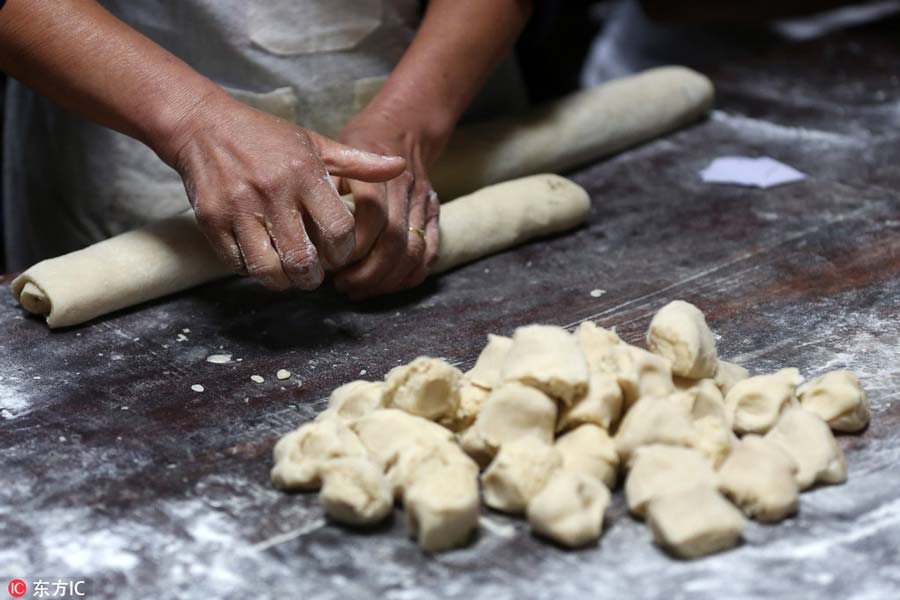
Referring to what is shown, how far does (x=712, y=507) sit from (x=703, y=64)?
9.00 feet

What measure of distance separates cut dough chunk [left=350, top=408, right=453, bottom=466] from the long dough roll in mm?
721

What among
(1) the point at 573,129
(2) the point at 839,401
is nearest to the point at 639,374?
(2) the point at 839,401

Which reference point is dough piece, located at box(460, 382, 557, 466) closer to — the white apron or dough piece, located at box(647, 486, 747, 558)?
dough piece, located at box(647, 486, 747, 558)

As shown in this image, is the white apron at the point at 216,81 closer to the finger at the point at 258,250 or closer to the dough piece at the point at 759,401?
the finger at the point at 258,250

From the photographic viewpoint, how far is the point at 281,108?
2.51 m

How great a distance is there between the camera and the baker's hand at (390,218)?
2.08 meters

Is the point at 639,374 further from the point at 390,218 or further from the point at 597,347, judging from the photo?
the point at 390,218

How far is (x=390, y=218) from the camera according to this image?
2115 mm

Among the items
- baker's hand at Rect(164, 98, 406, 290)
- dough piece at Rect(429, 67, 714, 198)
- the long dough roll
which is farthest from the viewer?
dough piece at Rect(429, 67, 714, 198)

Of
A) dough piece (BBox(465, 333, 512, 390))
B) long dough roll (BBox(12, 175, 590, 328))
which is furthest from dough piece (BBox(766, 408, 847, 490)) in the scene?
long dough roll (BBox(12, 175, 590, 328))

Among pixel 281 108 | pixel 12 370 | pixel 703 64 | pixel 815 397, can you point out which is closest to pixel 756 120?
pixel 703 64

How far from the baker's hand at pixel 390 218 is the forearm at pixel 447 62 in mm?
60

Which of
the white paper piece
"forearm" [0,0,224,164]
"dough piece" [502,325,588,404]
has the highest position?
"forearm" [0,0,224,164]

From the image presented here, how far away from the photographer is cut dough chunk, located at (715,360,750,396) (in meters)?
1.72
